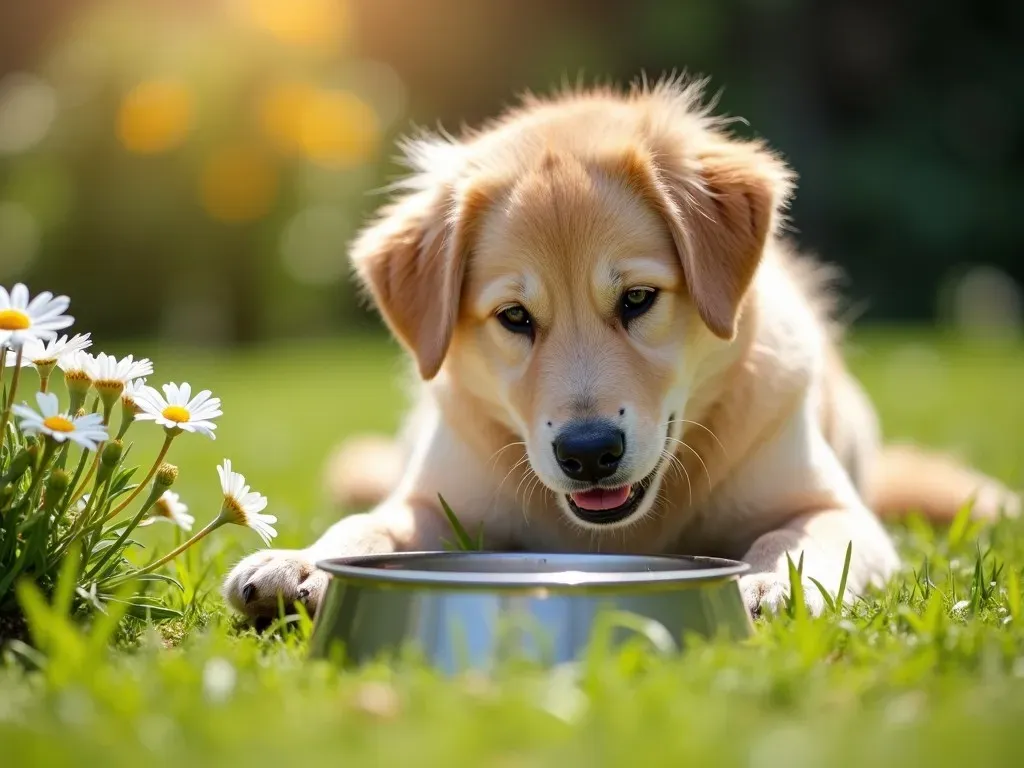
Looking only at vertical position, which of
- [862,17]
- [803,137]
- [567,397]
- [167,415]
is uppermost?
[862,17]

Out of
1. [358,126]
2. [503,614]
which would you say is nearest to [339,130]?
[358,126]

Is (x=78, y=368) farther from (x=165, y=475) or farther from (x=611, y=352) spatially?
(x=611, y=352)

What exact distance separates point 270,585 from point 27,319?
70 centimetres

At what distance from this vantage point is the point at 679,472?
3162 millimetres

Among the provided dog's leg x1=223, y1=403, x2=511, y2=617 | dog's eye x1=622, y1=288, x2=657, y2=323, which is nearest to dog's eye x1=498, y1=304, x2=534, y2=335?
dog's eye x1=622, y1=288, x2=657, y2=323

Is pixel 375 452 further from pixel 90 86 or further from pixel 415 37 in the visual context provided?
pixel 415 37

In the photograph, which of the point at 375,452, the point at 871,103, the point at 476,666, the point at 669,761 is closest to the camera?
the point at 669,761

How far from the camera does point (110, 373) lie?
2281 mm

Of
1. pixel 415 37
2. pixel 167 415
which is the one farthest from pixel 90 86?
pixel 167 415

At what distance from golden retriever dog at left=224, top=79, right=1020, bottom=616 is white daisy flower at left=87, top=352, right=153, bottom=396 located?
2.03 feet

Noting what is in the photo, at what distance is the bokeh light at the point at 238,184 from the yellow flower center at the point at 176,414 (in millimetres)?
12288

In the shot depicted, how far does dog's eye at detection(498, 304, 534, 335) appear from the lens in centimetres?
313

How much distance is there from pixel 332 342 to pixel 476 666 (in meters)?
13.5

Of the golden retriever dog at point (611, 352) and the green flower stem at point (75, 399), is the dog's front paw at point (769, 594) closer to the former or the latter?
the golden retriever dog at point (611, 352)
